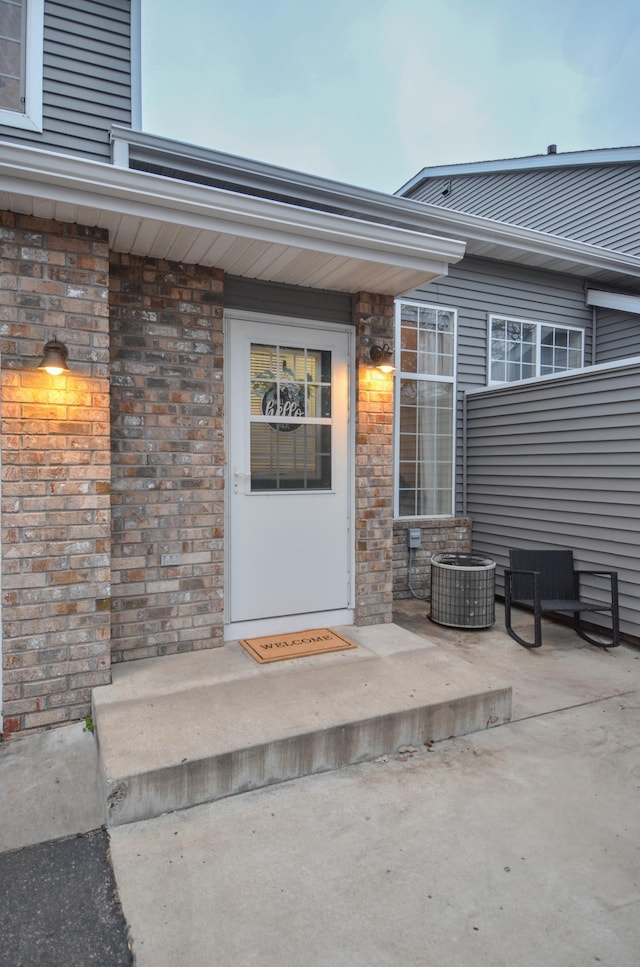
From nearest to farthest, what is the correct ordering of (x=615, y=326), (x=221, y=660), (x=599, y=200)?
(x=221, y=660) → (x=615, y=326) → (x=599, y=200)

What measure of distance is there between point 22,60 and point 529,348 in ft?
17.1

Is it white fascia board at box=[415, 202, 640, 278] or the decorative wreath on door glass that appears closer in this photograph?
the decorative wreath on door glass

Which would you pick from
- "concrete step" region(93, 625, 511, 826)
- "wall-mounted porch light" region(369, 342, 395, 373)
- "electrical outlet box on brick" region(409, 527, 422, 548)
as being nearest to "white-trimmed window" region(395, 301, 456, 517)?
"electrical outlet box on brick" region(409, 527, 422, 548)

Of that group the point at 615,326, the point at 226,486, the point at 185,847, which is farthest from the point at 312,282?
the point at 615,326

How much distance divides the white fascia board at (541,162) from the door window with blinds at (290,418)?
5.96 metres

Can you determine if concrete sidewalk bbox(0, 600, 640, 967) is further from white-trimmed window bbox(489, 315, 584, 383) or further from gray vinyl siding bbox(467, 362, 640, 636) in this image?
white-trimmed window bbox(489, 315, 584, 383)

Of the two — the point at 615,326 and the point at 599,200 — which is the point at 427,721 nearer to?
the point at 615,326

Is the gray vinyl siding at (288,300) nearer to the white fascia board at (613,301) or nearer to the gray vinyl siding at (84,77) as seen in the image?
the gray vinyl siding at (84,77)

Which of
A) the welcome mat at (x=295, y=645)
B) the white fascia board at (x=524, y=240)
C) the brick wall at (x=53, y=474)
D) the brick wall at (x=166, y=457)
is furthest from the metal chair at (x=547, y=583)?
the white fascia board at (x=524, y=240)

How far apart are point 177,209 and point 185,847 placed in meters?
2.71

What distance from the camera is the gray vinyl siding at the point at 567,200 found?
7160 millimetres

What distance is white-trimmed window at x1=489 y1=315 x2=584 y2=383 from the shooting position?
20.2ft

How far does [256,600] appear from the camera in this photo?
362cm

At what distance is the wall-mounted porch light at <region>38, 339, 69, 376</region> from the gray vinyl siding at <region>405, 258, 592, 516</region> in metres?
3.82
